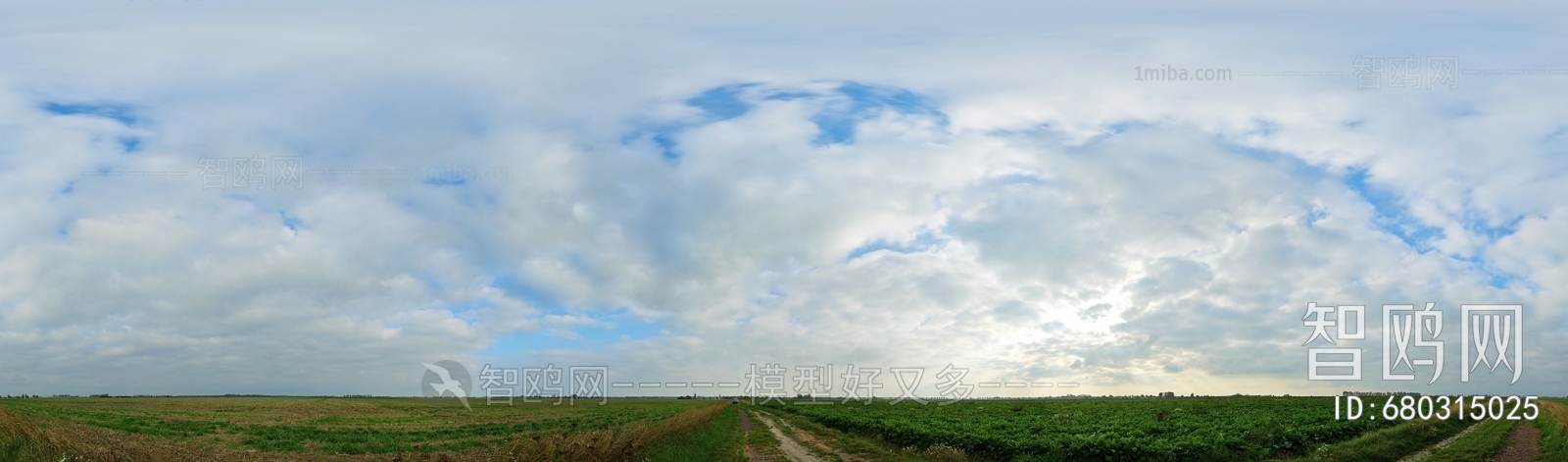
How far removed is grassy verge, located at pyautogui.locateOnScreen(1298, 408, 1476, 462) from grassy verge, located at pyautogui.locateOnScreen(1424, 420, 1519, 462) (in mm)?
654

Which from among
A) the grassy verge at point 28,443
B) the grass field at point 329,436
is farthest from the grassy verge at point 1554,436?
the grassy verge at point 28,443

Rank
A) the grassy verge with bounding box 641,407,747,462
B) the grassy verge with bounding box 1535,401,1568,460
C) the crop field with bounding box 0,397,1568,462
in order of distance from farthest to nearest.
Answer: the grassy verge with bounding box 1535,401,1568,460 → the grassy verge with bounding box 641,407,747,462 → the crop field with bounding box 0,397,1568,462

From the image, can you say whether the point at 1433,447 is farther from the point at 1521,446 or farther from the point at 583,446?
the point at 583,446

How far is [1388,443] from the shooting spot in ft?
73.6

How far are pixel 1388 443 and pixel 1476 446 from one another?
4.37 m

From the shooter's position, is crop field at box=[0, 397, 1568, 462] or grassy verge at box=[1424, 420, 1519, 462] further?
grassy verge at box=[1424, 420, 1519, 462]

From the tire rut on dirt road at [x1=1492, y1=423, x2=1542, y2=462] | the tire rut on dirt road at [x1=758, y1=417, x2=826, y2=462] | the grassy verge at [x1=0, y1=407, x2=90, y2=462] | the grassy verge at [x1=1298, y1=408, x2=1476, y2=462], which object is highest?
the grassy verge at [x1=0, y1=407, x2=90, y2=462]

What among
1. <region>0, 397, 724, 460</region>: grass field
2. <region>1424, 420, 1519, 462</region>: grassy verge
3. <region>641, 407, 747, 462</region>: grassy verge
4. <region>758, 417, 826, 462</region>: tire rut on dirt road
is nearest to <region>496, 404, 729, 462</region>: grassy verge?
<region>0, 397, 724, 460</region>: grass field

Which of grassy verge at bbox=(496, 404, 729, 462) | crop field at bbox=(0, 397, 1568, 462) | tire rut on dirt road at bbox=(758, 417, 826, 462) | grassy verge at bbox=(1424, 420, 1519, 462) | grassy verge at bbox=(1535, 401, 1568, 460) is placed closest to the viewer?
grassy verge at bbox=(496, 404, 729, 462)

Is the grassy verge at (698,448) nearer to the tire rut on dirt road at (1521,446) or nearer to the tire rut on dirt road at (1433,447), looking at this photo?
the tire rut on dirt road at (1433,447)

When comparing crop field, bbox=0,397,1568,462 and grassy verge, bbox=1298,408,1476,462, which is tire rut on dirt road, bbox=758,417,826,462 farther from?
grassy verge, bbox=1298,408,1476,462

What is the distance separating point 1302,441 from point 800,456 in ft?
50.6

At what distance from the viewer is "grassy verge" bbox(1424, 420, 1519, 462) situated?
21719mm

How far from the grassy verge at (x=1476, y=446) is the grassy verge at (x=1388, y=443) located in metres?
0.65
